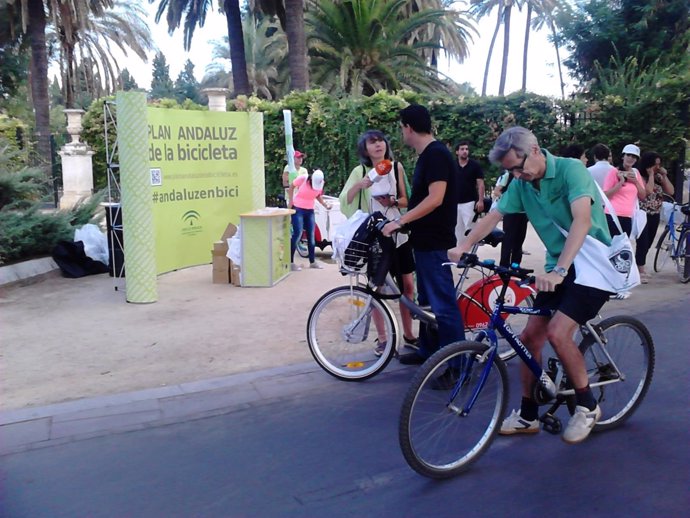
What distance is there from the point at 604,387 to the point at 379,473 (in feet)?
5.22

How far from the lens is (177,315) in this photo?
771cm

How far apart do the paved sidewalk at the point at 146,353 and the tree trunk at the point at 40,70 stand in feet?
58.5

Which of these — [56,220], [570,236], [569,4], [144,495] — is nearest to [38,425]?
[144,495]

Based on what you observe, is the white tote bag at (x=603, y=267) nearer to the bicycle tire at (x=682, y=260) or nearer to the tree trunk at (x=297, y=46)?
the bicycle tire at (x=682, y=260)

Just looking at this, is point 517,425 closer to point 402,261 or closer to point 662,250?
point 402,261

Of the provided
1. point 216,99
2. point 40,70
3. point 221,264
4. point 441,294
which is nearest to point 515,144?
point 441,294

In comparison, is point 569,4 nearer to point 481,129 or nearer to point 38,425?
point 481,129

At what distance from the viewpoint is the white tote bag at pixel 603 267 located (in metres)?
3.90

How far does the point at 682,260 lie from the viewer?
392 inches

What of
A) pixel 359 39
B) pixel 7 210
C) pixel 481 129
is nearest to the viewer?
pixel 7 210

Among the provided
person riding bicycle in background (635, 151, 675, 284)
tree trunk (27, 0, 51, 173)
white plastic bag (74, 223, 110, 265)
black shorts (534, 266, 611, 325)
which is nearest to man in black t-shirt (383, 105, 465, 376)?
black shorts (534, 266, 611, 325)

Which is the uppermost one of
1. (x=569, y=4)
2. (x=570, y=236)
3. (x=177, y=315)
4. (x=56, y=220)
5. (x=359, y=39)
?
(x=569, y=4)

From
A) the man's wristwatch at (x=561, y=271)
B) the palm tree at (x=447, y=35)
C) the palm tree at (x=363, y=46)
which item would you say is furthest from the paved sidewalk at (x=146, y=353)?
the palm tree at (x=447, y=35)

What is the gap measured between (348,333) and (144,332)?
8.43ft
